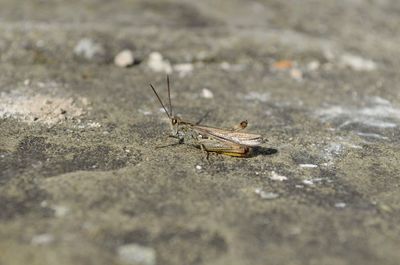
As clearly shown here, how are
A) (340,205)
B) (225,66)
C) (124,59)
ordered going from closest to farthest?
(340,205) < (124,59) < (225,66)

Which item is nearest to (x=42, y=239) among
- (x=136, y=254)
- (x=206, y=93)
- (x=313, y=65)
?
(x=136, y=254)

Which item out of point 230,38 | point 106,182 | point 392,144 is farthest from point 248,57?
point 106,182

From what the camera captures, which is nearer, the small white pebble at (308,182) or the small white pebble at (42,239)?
the small white pebble at (42,239)

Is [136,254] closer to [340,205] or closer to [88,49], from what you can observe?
[340,205]

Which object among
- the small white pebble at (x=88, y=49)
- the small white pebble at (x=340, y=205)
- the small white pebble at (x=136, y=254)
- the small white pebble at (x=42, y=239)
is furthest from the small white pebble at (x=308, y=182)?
the small white pebble at (x=88, y=49)

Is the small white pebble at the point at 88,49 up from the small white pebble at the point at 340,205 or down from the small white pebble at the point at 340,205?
up

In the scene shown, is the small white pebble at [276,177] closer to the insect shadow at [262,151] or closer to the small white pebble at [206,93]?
the insect shadow at [262,151]
